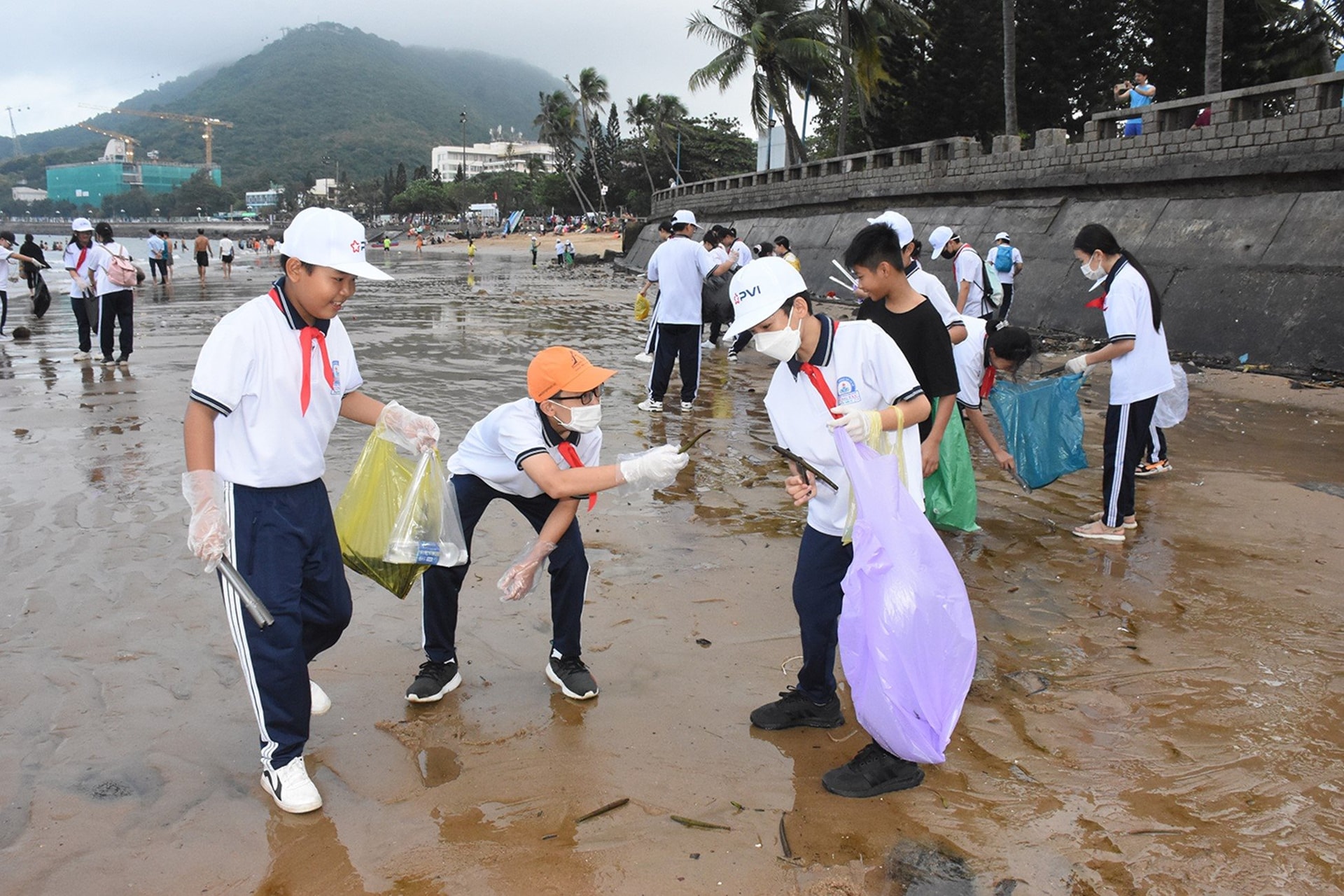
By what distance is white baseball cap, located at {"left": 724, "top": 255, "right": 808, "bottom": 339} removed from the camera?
2.86 metres

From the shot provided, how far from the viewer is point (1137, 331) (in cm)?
493

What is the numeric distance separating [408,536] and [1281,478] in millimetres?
5814

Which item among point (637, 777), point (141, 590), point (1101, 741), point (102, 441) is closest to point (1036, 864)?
point (1101, 741)

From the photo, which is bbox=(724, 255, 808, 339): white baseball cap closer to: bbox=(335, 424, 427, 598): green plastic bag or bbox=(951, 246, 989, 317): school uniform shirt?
bbox=(335, 424, 427, 598): green plastic bag

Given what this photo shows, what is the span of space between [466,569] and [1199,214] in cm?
1242

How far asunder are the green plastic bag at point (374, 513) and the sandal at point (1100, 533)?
359 cm

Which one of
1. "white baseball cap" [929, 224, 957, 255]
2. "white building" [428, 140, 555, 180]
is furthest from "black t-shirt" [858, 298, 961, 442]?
"white building" [428, 140, 555, 180]

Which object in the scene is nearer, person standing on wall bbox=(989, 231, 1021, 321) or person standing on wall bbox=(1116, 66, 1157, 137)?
person standing on wall bbox=(989, 231, 1021, 321)

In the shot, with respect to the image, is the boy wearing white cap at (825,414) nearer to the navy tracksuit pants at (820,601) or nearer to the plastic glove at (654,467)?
the navy tracksuit pants at (820,601)

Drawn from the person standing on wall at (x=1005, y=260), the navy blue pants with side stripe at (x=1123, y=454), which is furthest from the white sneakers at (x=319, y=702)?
the person standing on wall at (x=1005, y=260)

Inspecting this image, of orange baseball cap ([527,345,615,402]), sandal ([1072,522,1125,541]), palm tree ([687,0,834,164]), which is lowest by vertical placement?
sandal ([1072,522,1125,541])

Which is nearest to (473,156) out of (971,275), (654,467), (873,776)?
(971,275)

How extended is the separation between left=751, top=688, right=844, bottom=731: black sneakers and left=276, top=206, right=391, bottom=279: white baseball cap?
186 cm

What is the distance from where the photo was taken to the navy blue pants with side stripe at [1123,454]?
5027mm
